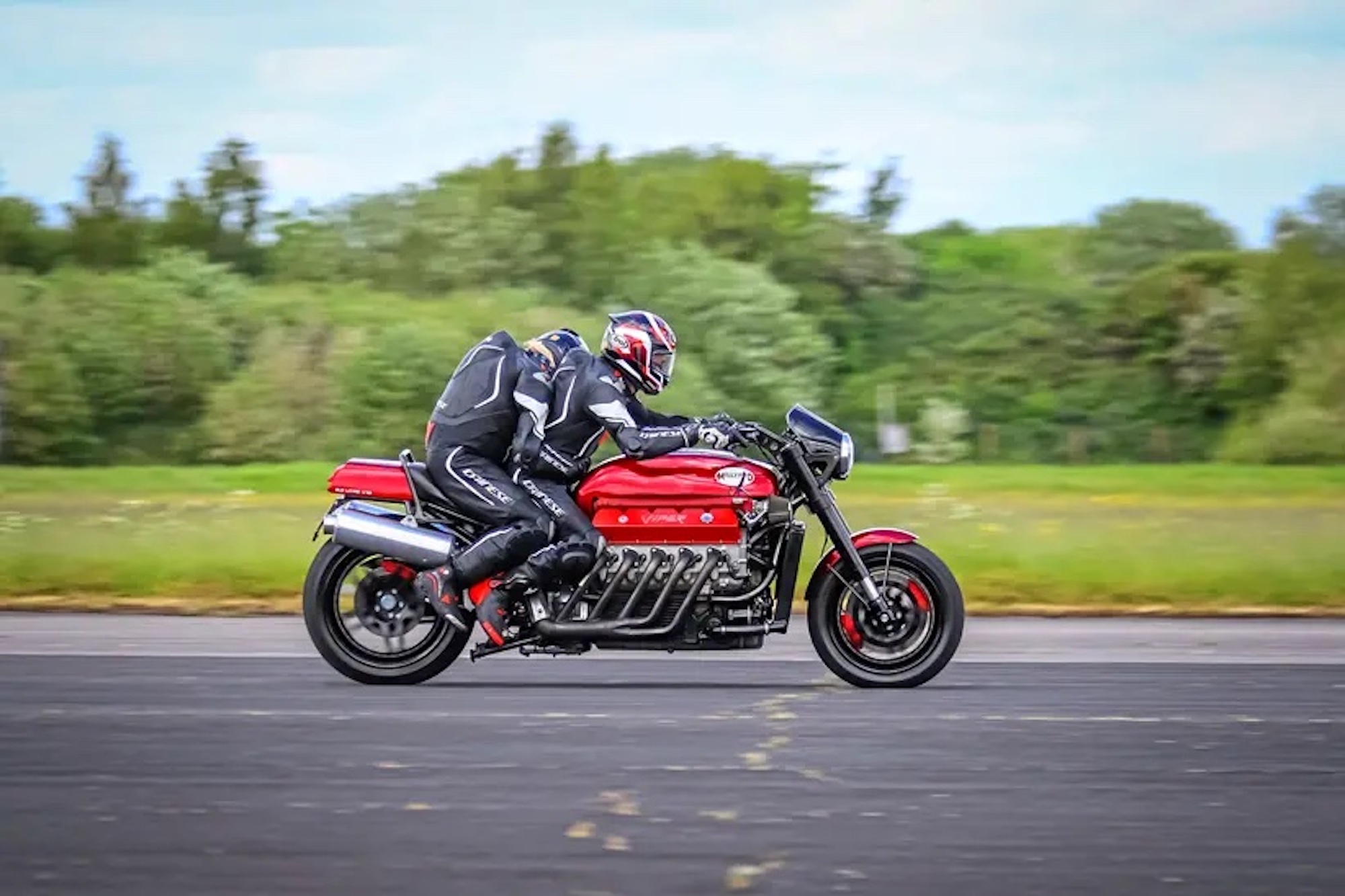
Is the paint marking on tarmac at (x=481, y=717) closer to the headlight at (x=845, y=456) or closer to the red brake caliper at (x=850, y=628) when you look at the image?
the red brake caliper at (x=850, y=628)

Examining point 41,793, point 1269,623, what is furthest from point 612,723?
point 1269,623

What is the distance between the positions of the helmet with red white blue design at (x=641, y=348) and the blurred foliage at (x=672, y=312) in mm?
39297

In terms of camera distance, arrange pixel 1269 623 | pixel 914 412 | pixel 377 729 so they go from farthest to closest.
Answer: pixel 914 412, pixel 1269 623, pixel 377 729

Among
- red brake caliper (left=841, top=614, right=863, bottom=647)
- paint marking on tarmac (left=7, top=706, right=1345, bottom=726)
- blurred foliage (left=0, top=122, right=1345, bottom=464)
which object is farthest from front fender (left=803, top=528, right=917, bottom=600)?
blurred foliage (left=0, top=122, right=1345, bottom=464)

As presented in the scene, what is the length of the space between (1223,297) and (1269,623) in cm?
5675

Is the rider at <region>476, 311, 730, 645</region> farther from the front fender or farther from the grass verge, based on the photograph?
the grass verge

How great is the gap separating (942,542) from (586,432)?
12941mm

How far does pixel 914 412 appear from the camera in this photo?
64625 mm

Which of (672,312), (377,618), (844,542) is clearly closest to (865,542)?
(844,542)

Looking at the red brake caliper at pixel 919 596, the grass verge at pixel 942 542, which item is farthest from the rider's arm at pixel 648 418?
the grass verge at pixel 942 542

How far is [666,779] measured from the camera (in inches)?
319

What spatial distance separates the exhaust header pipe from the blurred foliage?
3934cm

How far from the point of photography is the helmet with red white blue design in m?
11.1

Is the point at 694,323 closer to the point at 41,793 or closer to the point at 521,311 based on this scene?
the point at 521,311
